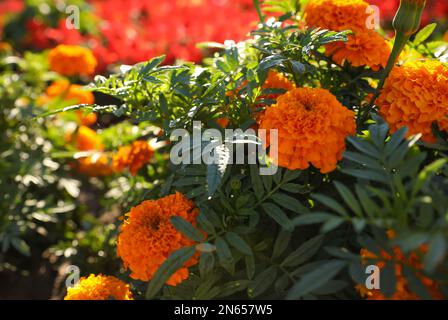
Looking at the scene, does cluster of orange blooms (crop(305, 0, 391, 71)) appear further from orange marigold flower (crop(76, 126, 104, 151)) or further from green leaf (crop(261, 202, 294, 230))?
orange marigold flower (crop(76, 126, 104, 151))

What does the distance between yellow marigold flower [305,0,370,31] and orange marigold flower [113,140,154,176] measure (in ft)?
2.49

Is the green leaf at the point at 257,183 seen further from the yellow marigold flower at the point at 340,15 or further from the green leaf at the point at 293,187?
the yellow marigold flower at the point at 340,15

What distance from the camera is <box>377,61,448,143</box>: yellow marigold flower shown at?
145 centimetres

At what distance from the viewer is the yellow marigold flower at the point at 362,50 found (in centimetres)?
164

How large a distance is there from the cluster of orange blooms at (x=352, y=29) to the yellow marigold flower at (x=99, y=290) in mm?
920

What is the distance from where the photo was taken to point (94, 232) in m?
2.41

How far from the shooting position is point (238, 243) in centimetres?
135

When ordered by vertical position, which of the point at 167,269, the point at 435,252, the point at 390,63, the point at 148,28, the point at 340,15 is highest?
the point at 148,28

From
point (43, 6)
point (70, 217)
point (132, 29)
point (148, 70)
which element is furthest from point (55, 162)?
point (43, 6)

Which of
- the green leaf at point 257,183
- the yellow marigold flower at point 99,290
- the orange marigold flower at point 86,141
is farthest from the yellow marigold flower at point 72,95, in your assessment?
the green leaf at point 257,183

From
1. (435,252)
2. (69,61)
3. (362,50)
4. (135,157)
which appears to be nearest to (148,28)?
(69,61)

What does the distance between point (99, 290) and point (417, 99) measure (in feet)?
3.24

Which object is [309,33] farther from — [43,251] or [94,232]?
[43,251]

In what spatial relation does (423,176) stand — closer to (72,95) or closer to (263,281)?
(263,281)
